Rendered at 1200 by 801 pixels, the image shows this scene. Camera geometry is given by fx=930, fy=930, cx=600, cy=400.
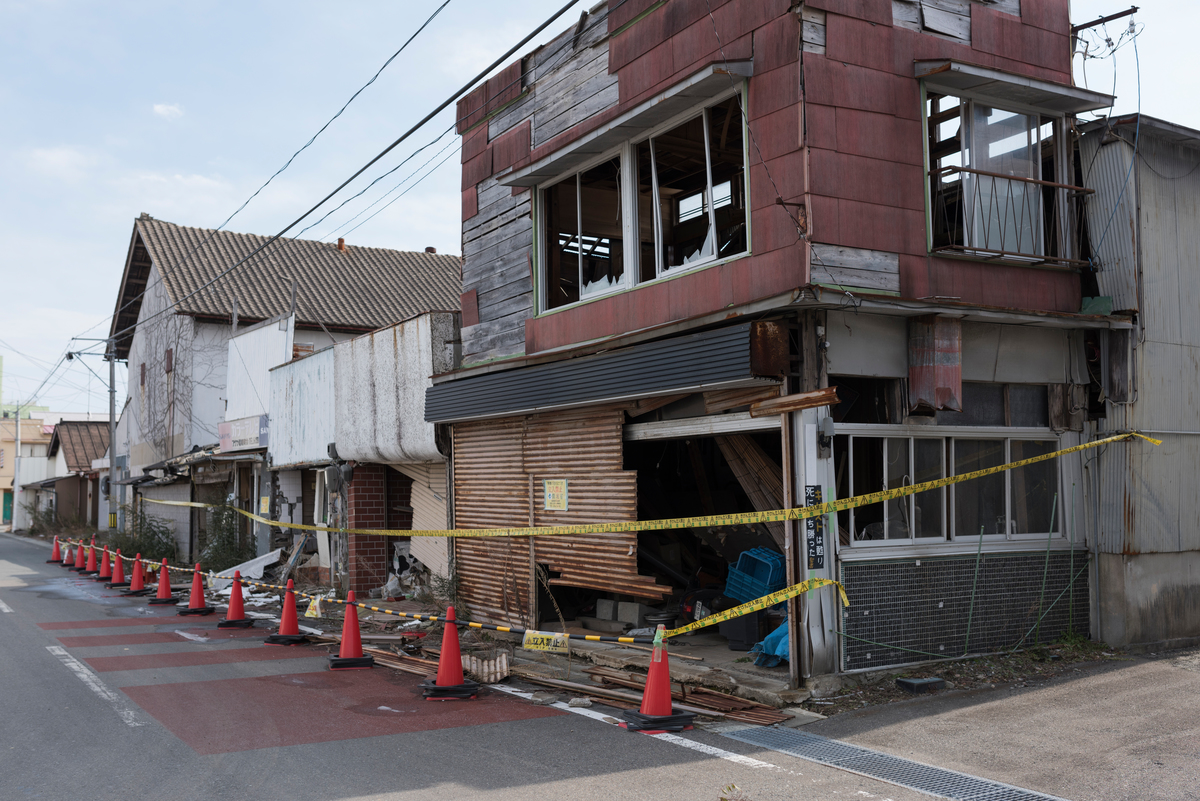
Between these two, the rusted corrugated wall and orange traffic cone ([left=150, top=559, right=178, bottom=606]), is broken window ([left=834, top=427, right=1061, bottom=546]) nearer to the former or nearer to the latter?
the rusted corrugated wall

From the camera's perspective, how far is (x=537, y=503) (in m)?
11.9

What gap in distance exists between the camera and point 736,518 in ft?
28.2

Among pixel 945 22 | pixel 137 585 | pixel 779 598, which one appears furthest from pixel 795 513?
pixel 137 585

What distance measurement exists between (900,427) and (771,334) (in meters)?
1.69

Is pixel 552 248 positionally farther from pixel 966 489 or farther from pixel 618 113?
pixel 966 489

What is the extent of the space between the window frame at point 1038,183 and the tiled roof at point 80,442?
46561 mm

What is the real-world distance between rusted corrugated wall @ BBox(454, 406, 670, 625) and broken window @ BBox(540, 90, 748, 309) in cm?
173

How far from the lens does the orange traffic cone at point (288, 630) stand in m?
12.2

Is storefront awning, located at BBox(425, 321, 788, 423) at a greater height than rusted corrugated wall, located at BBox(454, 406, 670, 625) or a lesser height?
greater

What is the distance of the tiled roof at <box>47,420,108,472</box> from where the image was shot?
155 ft

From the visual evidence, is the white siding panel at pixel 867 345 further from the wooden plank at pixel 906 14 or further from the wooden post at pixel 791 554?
the wooden plank at pixel 906 14

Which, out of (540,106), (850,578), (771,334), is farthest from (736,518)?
(540,106)

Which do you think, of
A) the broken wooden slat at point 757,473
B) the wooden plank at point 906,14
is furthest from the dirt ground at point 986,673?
the wooden plank at point 906,14

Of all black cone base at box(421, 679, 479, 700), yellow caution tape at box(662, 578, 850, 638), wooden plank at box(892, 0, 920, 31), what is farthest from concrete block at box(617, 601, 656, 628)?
wooden plank at box(892, 0, 920, 31)
